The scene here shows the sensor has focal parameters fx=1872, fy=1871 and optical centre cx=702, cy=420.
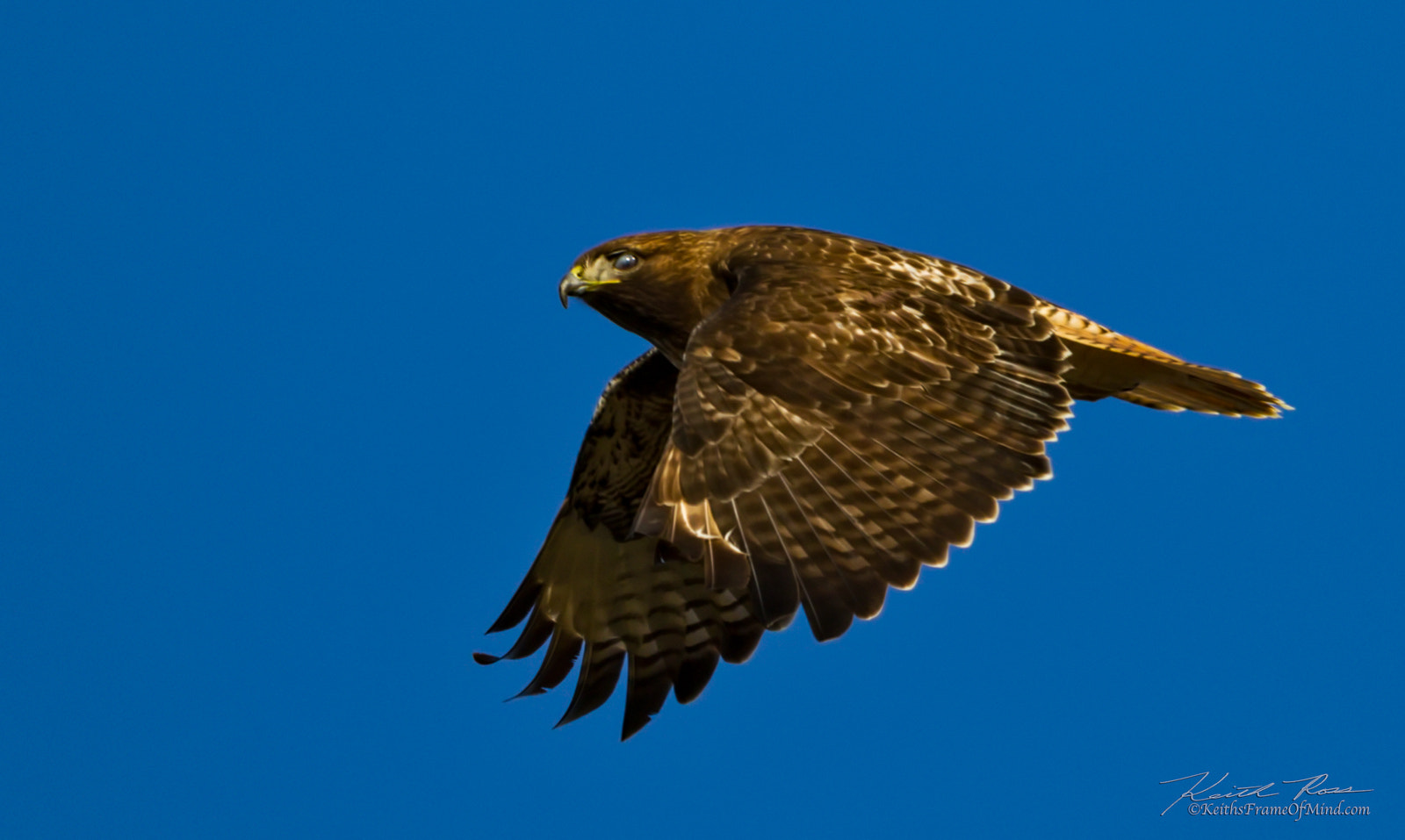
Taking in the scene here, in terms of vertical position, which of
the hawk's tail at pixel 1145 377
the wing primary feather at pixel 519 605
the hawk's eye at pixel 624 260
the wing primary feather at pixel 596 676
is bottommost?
the wing primary feather at pixel 596 676

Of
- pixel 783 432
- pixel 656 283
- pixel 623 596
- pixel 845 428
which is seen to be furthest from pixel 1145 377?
pixel 623 596

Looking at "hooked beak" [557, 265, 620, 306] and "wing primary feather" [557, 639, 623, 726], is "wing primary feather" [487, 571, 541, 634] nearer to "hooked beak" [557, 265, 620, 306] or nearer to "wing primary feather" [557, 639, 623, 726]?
"wing primary feather" [557, 639, 623, 726]

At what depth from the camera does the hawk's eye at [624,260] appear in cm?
888

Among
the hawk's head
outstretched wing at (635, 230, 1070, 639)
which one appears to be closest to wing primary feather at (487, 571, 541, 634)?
the hawk's head

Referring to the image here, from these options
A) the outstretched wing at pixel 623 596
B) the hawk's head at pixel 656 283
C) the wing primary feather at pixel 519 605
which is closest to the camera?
the hawk's head at pixel 656 283

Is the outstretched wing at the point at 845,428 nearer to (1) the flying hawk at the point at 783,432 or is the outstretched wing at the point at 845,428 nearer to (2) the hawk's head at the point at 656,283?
(1) the flying hawk at the point at 783,432

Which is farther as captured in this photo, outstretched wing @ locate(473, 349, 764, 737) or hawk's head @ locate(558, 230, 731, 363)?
outstretched wing @ locate(473, 349, 764, 737)

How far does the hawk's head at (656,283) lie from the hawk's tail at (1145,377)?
1.58m

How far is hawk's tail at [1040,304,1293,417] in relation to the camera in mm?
8383

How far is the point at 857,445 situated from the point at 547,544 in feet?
9.01

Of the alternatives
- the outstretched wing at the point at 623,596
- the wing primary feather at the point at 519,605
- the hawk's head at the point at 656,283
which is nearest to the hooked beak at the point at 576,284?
the hawk's head at the point at 656,283

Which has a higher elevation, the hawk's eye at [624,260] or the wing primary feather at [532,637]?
the hawk's eye at [624,260]

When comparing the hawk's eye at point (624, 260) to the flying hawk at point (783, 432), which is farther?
the hawk's eye at point (624, 260)

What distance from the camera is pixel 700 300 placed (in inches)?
344
